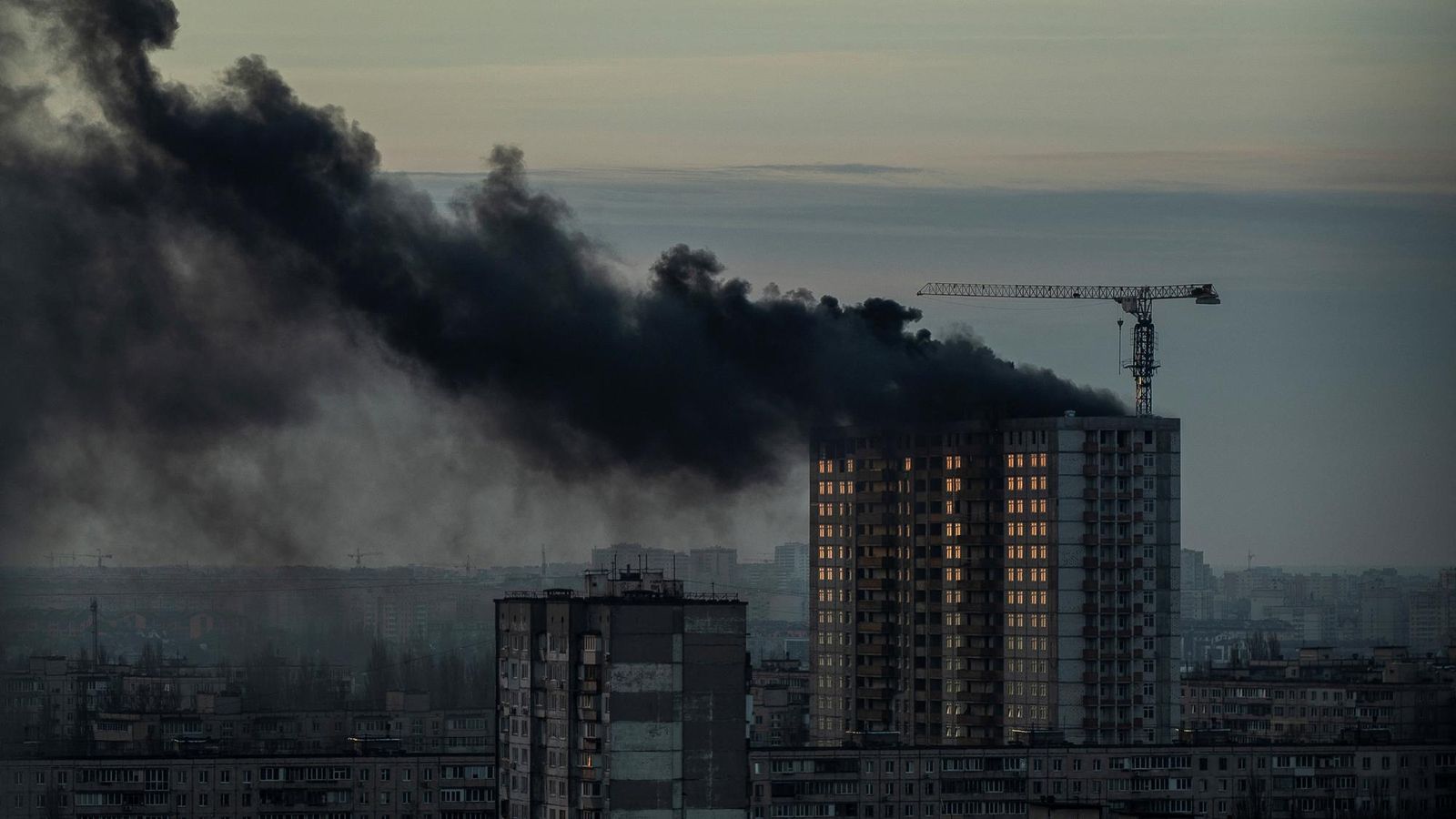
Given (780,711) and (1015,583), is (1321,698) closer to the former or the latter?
(780,711)

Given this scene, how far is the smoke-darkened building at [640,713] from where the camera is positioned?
4991 centimetres

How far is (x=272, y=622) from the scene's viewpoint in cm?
12581

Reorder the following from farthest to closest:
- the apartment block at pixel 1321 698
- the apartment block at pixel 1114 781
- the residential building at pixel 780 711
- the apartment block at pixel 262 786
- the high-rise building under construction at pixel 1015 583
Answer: the apartment block at pixel 1321 698 < the residential building at pixel 780 711 < the high-rise building under construction at pixel 1015 583 < the apartment block at pixel 1114 781 < the apartment block at pixel 262 786

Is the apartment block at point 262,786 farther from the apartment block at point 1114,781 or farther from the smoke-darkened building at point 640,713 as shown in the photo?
the smoke-darkened building at point 640,713

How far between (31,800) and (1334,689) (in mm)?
52436

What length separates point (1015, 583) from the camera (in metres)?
80.0

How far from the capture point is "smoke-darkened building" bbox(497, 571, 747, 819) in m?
49.9

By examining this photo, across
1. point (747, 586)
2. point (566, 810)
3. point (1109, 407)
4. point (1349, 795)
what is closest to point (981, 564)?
point (1109, 407)

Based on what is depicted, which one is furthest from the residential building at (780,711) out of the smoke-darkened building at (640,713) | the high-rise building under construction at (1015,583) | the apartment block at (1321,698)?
the smoke-darkened building at (640,713)

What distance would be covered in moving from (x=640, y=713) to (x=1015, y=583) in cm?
3111

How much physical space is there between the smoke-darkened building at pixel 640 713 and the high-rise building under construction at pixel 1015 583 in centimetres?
2589

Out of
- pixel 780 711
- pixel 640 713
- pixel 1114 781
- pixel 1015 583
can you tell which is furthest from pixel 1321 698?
pixel 640 713

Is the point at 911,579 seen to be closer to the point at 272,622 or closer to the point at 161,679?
the point at 161,679

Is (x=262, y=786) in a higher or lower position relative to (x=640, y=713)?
lower
